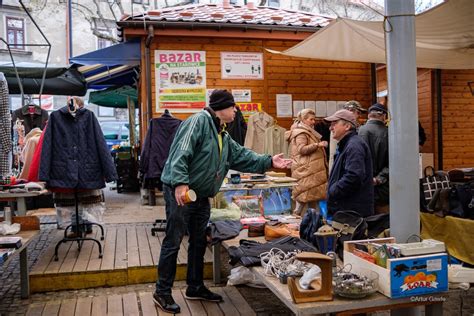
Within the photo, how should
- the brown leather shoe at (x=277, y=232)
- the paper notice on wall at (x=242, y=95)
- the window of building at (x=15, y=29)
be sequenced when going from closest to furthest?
the brown leather shoe at (x=277, y=232) → the paper notice on wall at (x=242, y=95) → the window of building at (x=15, y=29)

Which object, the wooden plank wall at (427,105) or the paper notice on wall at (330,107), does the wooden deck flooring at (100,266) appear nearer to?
the paper notice on wall at (330,107)

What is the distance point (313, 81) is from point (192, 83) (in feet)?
7.78

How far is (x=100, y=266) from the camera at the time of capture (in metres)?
4.50

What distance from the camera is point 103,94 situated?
13930mm

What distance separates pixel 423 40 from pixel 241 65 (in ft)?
10.7

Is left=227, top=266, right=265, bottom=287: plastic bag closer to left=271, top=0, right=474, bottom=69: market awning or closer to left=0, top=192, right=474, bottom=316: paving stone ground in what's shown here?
left=0, top=192, right=474, bottom=316: paving stone ground

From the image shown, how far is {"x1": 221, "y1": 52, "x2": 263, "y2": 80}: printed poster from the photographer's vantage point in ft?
27.2

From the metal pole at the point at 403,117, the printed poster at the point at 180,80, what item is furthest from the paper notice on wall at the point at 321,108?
the metal pole at the point at 403,117

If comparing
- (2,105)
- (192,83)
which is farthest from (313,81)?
(2,105)

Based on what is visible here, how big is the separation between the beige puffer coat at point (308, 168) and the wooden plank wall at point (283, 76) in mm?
2767

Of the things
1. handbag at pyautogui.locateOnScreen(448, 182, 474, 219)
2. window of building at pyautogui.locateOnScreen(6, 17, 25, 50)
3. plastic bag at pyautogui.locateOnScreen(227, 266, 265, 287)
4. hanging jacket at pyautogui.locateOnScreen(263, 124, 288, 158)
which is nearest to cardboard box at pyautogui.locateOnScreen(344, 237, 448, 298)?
handbag at pyautogui.locateOnScreen(448, 182, 474, 219)

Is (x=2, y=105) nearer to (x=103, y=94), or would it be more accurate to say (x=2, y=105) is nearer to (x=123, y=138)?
(x=103, y=94)

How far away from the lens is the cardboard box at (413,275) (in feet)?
7.22

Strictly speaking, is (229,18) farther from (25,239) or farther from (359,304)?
(359,304)
